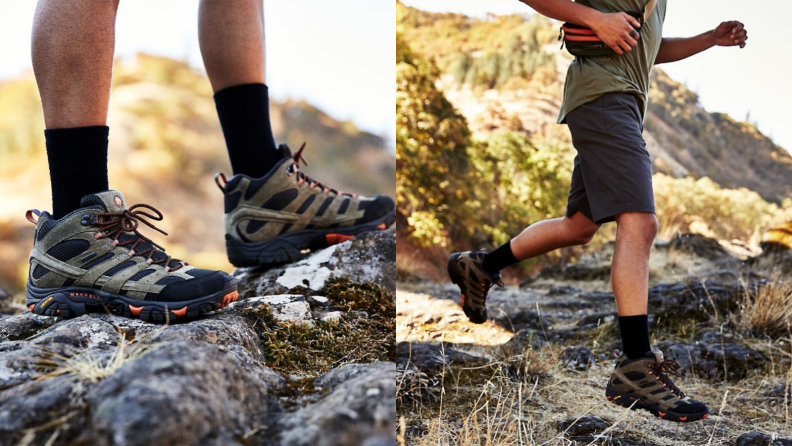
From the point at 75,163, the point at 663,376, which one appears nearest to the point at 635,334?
the point at 663,376

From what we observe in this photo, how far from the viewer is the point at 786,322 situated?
329 cm

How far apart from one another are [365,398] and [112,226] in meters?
1.04

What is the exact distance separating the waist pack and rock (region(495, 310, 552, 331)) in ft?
6.32

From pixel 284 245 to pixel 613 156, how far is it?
45.6 inches

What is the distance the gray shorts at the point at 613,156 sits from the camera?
197cm

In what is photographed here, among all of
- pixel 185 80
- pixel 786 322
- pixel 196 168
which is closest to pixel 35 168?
pixel 196 168

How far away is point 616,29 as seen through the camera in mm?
1970

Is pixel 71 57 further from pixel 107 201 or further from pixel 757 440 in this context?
pixel 757 440

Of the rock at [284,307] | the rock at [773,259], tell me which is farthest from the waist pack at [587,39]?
the rock at [773,259]

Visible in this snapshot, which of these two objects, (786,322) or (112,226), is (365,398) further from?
(786,322)

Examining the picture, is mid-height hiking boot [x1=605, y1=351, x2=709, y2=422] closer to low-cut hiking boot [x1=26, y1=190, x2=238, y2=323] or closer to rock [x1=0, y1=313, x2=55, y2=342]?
low-cut hiking boot [x1=26, y1=190, x2=238, y2=323]

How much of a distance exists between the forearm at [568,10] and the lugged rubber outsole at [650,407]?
1.17 metres

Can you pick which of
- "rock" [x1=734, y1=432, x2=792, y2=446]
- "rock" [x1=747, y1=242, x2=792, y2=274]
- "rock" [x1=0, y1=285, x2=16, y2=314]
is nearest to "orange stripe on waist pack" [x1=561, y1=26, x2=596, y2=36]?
"rock" [x1=734, y1=432, x2=792, y2=446]

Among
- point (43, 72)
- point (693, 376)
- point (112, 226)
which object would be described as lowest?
point (693, 376)
